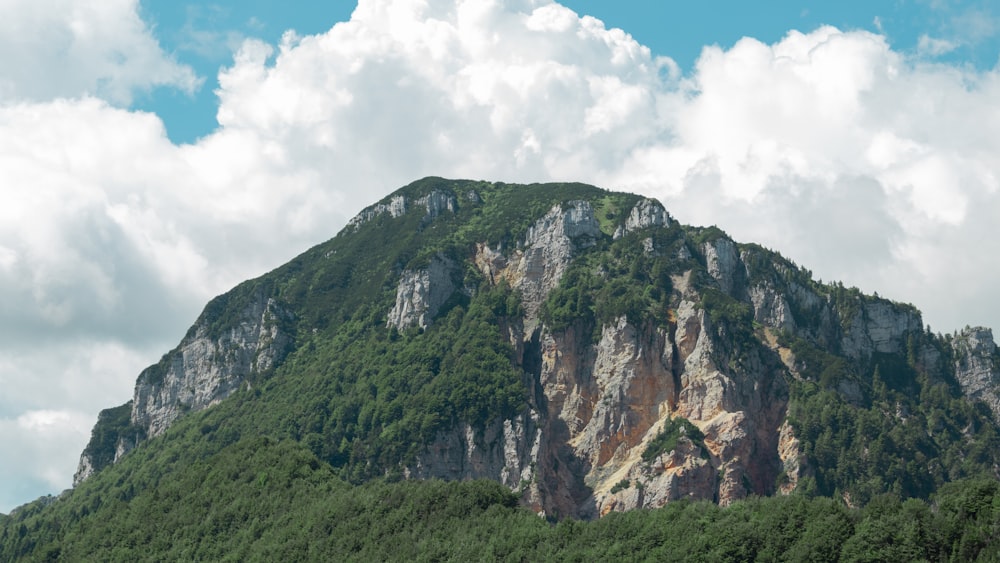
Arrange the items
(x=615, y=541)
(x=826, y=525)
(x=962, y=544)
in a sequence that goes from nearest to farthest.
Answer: (x=962, y=544), (x=826, y=525), (x=615, y=541)

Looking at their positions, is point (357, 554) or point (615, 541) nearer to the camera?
point (615, 541)

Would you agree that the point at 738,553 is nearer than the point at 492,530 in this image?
Yes

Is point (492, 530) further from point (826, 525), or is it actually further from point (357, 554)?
point (826, 525)

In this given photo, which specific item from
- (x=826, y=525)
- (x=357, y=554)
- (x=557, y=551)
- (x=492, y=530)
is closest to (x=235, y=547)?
(x=357, y=554)

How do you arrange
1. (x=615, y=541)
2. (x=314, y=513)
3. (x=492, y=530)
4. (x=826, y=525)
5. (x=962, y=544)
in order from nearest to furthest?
1. (x=962, y=544)
2. (x=826, y=525)
3. (x=615, y=541)
4. (x=492, y=530)
5. (x=314, y=513)

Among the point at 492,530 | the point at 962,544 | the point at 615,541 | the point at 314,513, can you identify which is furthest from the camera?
the point at 314,513

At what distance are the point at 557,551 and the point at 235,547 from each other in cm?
5911

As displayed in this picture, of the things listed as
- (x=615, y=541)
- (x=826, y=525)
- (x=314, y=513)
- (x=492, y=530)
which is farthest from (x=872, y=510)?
(x=314, y=513)

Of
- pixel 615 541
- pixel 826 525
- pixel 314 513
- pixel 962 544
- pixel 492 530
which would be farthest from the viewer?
pixel 314 513

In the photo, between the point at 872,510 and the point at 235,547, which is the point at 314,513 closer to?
the point at 235,547

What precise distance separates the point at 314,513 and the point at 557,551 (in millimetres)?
49021

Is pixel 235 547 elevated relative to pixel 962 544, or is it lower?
elevated

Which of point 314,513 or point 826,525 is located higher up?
point 314,513

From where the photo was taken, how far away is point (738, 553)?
147750 mm
